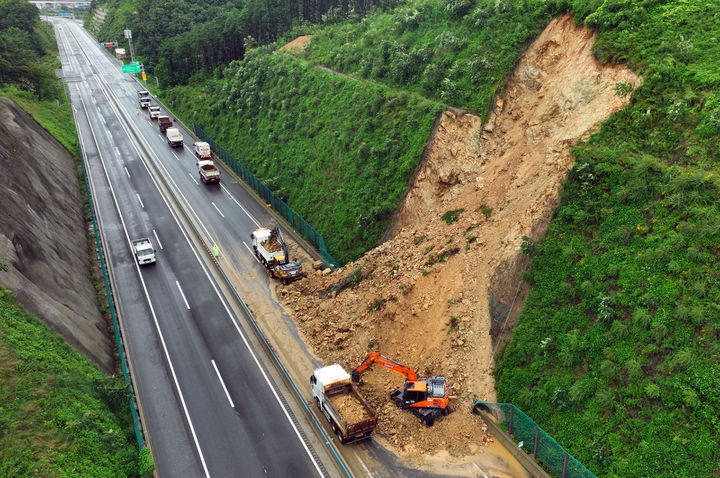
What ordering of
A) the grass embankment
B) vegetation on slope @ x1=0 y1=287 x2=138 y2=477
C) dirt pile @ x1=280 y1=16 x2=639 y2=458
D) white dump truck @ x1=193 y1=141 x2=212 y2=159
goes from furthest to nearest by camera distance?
white dump truck @ x1=193 y1=141 x2=212 y2=159 < dirt pile @ x1=280 y1=16 x2=639 y2=458 < the grass embankment < vegetation on slope @ x1=0 y1=287 x2=138 y2=477

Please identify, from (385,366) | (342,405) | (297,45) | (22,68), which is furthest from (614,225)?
(22,68)

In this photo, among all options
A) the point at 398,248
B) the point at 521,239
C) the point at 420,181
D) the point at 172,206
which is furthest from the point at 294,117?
the point at 521,239

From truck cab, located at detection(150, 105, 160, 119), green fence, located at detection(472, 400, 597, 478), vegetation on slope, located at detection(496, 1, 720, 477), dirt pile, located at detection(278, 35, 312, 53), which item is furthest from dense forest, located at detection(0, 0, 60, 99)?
green fence, located at detection(472, 400, 597, 478)

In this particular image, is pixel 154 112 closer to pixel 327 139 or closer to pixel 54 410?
pixel 327 139

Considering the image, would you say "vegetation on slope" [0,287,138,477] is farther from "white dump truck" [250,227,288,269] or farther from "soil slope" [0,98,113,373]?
"white dump truck" [250,227,288,269]

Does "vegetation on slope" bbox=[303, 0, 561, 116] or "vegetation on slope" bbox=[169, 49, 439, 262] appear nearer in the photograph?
"vegetation on slope" bbox=[303, 0, 561, 116]

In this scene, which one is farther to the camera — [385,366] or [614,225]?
[385,366]

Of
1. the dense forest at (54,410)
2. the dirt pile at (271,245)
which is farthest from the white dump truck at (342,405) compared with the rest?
the dirt pile at (271,245)
